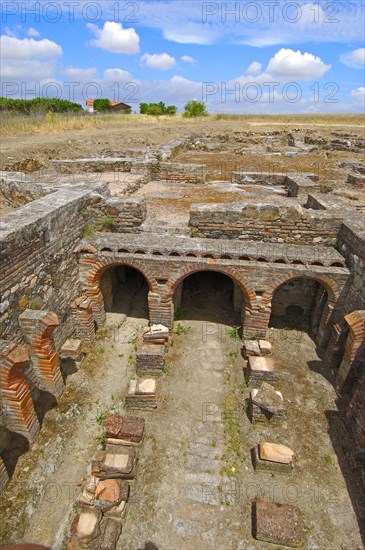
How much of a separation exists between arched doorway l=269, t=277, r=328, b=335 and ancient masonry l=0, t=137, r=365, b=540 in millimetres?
53

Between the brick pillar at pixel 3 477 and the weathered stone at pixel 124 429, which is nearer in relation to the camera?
the brick pillar at pixel 3 477

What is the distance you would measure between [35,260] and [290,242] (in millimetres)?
6210

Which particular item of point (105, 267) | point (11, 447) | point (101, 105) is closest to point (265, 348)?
point (105, 267)

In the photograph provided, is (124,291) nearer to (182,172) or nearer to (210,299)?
(210,299)

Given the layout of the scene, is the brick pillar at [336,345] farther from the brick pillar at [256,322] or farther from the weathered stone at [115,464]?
the weathered stone at [115,464]

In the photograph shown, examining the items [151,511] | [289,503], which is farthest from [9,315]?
[289,503]

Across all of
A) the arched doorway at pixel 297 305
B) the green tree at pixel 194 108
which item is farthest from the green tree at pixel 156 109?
the arched doorway at pixel 297 305

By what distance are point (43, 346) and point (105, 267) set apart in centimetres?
264

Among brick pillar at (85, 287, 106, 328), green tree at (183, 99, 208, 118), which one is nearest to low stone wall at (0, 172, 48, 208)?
brick pillar at (85, 287, 106, 328)

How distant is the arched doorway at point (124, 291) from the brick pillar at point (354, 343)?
5334mm

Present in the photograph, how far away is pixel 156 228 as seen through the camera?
8711 mm

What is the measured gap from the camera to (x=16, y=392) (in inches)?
212

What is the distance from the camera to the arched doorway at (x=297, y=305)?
906 cm

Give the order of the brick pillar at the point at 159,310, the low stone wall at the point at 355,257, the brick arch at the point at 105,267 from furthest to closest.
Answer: the brick pillar at the point at 159,310 → the brick arch at the point at 105,267 → the low stone wall at the point at 355,257
